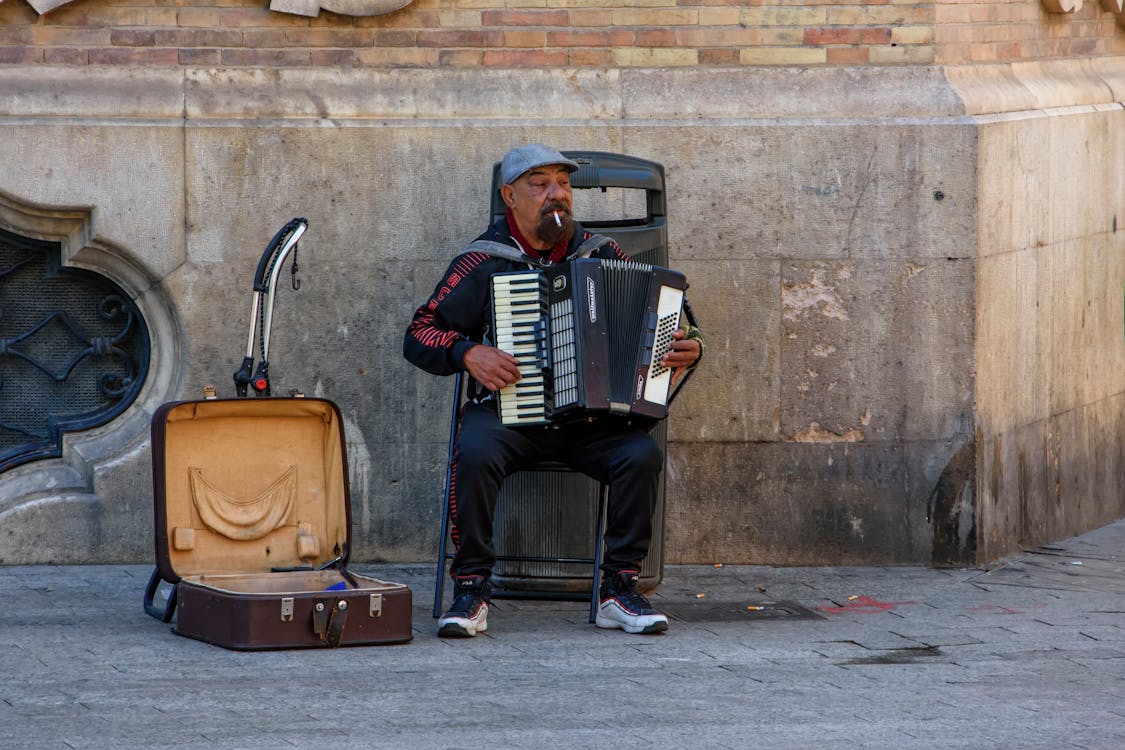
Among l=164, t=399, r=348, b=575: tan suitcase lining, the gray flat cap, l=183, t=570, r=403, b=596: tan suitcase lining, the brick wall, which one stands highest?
the brick wall

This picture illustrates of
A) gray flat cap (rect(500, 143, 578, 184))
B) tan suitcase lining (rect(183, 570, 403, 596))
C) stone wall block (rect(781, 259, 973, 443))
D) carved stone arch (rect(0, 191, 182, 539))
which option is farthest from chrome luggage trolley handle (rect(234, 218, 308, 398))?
stone wall block (rect(781, 259, 973, 443))

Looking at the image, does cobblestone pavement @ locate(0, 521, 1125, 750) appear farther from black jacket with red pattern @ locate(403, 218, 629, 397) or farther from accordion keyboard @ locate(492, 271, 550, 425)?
black jacket with red pattern @ locate(403, 218, 629, 397)

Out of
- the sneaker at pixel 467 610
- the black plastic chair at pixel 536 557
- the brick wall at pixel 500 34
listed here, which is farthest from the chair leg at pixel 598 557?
the brick wall at pixel 500 34

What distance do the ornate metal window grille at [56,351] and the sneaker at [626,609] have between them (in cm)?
221

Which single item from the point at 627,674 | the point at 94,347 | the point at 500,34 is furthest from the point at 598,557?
the point at 94,347

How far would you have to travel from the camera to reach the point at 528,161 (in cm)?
593

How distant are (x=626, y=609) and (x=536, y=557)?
1.78 ft

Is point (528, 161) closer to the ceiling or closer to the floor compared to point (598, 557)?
closer to the ceiling

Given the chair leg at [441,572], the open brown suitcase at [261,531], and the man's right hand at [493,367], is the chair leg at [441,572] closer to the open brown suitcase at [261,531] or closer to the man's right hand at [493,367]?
the open brown suitcase at [261,531]

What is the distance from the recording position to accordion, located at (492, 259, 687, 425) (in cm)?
570

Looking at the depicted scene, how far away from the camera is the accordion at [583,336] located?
5699mm

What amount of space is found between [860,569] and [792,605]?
0.70 m

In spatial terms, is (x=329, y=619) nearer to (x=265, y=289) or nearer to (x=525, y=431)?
(x=525, y=431)

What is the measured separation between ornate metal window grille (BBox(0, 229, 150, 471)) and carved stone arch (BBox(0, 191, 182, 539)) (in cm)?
1
